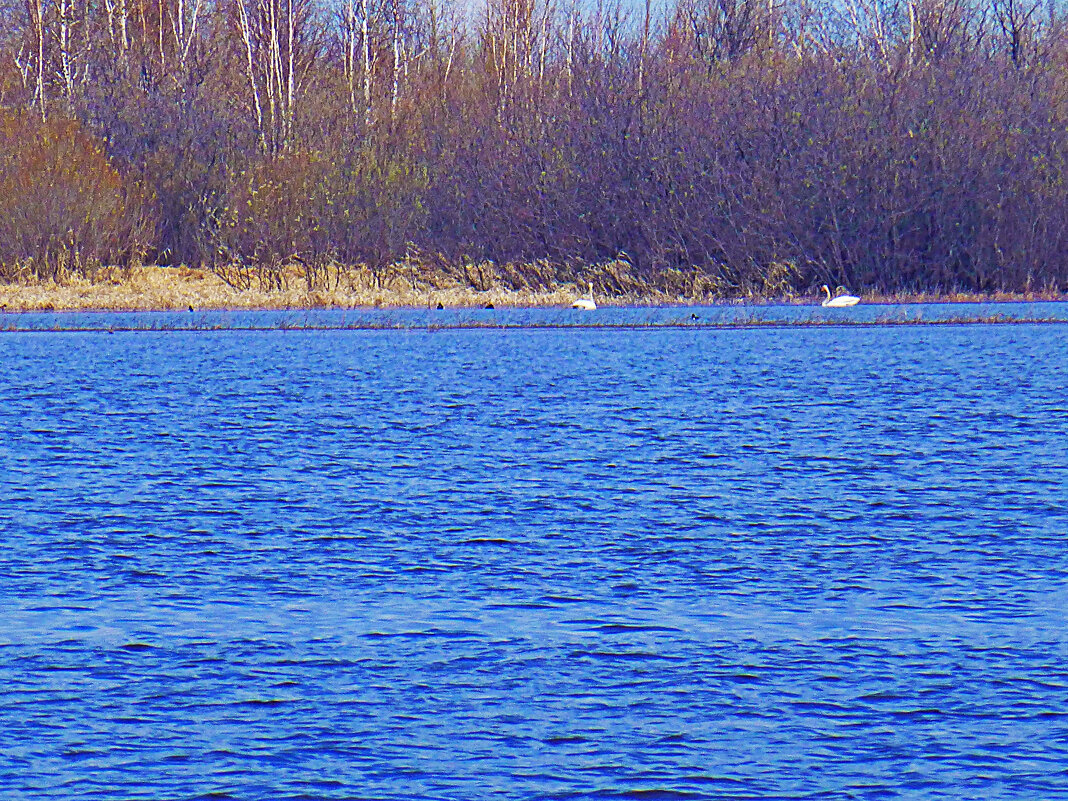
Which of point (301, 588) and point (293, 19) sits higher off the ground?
point (293, 19)

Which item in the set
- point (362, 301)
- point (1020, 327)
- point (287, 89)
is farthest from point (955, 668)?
point (287, 89)

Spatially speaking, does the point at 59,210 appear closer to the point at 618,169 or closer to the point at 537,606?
the point at 618,169

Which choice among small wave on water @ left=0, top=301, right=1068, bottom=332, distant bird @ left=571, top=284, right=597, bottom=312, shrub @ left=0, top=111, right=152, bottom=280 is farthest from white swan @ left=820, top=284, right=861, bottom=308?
shrub @ left=0, top=111, right=152, bottom=280

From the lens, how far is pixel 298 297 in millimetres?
53438

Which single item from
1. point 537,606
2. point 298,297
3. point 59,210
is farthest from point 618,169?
point 537,606

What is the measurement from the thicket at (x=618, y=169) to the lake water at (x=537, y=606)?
26.9m

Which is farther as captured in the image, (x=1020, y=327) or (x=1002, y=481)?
(x=1020, y=327)

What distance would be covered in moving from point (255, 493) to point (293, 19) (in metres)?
55.8

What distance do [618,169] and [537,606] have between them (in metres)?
44.1

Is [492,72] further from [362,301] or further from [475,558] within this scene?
[475,558]

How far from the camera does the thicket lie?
51.2m

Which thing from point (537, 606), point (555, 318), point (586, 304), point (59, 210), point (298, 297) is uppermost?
point (59, 210)

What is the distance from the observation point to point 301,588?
12031 millimetres

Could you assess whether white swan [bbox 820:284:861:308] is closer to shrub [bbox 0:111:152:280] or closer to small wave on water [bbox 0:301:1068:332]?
small wave on water [bbox 0:301:1068:332]
